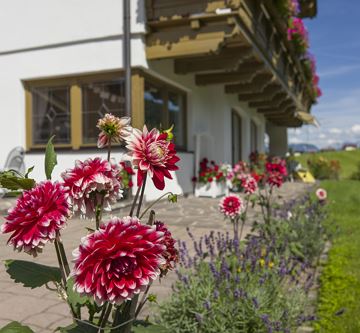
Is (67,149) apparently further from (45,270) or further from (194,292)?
(45,270)

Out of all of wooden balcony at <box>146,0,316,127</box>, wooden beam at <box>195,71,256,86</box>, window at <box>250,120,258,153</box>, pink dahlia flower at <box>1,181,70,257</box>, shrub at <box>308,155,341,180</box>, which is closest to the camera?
pink dahlia flower at <box>1,181,70,257</box>

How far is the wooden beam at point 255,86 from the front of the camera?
1142cm

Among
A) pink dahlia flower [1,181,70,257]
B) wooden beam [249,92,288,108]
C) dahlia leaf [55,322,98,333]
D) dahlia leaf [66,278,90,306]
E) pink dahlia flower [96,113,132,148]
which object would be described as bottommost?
dahlia leaf [55,322,98,333]

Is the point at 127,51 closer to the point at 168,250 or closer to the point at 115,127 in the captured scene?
the point at 115,127

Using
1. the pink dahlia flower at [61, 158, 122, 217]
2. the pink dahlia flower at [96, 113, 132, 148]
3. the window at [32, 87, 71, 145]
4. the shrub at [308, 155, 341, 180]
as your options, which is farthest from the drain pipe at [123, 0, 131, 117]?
the shrub at [308, 155, 341, 180]

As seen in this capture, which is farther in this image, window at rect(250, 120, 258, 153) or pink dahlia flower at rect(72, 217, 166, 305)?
window at rect(250, 120, 258, 153)

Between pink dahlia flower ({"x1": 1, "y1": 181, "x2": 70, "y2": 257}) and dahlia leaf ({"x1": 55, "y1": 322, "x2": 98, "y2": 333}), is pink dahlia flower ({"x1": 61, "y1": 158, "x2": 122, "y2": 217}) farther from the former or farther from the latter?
dahlia leaf ({"x1": 55, "y1": 322, "x2": 98, "y2": 333})

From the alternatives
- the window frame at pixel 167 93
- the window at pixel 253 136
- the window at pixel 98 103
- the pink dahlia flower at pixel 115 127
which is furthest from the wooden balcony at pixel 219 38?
the pink dahlia flower at pixel 115 127

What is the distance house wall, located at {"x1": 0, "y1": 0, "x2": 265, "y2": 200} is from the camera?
28.5ft

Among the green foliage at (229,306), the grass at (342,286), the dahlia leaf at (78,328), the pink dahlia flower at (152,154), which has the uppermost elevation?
the pink dahlia flower at (152,154)

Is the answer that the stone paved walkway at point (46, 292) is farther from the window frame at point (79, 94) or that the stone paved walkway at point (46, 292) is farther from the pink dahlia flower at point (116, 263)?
the window frame at point (79, 94)

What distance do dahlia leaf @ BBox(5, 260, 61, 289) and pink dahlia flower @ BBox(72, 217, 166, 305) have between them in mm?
332

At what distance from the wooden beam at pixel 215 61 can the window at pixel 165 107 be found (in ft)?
2.04

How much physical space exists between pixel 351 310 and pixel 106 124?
2724 mm
